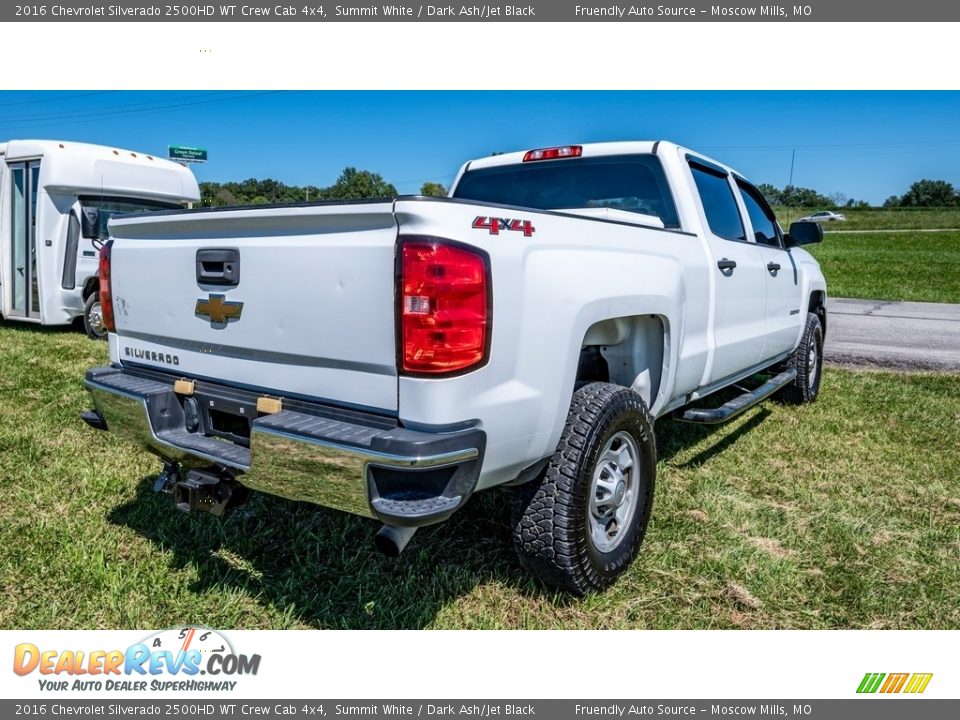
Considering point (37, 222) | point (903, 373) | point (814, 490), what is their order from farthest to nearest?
point (37, 222) → point (903, 373) → point (814, 490)

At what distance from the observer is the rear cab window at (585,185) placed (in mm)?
4098

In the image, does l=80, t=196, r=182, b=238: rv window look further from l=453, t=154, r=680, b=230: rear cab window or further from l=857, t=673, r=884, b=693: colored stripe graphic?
l=857, t=673, r=884, b=693: colored stripe graphic

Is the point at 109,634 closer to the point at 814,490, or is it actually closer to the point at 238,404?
the point at 238,404

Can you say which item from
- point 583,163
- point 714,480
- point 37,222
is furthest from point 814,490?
point 37,222

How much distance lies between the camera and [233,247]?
2.71 meters

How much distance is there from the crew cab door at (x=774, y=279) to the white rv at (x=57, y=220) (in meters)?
8.04

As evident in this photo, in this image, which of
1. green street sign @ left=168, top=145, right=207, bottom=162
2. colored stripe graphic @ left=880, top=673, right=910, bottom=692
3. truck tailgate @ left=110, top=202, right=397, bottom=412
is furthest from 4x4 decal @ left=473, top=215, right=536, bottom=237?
green street sign @ left=168, top=145, right=207, bottom=162

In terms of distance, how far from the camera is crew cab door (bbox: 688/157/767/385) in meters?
4.13

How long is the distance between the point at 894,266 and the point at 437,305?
25552mm

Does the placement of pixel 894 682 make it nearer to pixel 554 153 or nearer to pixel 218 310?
pixel 218 310

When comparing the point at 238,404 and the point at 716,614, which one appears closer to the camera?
the point at 238,404

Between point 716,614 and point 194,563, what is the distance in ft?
7.54

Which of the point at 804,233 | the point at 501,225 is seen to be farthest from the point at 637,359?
the point at 804,233

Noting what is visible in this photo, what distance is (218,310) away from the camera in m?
2.80
